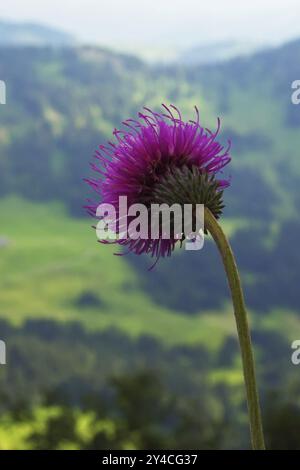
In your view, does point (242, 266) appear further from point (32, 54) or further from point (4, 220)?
point (32, 54)

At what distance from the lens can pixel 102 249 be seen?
3472 centimetres

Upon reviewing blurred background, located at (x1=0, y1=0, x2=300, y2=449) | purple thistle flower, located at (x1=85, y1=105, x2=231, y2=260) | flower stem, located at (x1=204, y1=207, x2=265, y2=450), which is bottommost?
flower stem, located at (x1=204, y1=207, x2=265, y2=450)

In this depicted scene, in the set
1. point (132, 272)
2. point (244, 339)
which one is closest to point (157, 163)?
point (244, 339)

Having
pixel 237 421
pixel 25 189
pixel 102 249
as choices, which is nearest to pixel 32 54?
pixel 25 189

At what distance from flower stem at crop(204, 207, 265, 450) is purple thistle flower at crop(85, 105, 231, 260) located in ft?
0.75

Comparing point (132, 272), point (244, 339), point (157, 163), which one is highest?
point (132, 272)

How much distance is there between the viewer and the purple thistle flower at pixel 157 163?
150 cm

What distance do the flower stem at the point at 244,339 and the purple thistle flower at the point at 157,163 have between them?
23 cm

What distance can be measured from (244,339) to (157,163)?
0.44m

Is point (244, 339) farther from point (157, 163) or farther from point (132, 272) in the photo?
point (132, 272)

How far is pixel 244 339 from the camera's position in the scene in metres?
1.24

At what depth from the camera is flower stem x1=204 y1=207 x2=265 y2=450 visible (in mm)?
1231

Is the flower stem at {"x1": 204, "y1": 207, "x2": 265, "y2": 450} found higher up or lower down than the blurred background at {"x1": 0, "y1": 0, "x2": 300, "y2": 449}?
lower down
